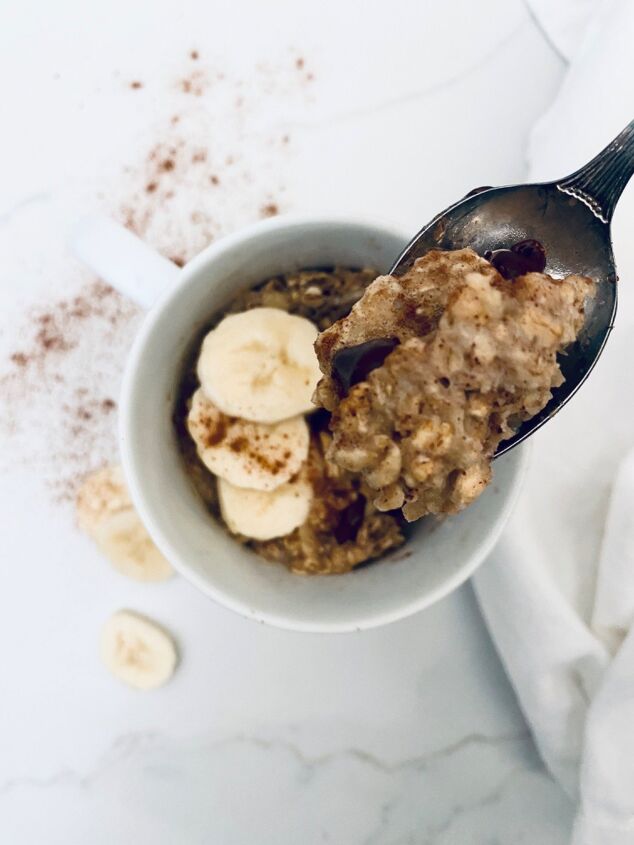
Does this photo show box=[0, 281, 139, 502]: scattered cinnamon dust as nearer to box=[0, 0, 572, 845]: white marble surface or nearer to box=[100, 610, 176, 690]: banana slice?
box=[0, 0, 572, 845]: white marble surface

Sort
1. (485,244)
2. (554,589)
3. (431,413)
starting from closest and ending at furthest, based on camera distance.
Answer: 1. (431,413)
2. (485,244)
3. (554,589)

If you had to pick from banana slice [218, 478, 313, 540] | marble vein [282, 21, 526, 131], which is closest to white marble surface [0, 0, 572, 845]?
marble vein [282, 21, 526, 131]

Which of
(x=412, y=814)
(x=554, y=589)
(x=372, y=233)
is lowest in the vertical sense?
(x=412, y=814)

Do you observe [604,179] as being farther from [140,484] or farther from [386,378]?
[140,484]

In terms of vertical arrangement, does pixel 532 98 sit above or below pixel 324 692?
above

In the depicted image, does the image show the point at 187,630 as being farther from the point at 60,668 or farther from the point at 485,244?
the point at 485,244

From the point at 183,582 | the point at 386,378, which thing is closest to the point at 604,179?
the point at 386,378

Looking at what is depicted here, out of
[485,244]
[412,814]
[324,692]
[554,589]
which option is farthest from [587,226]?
[412,814]
